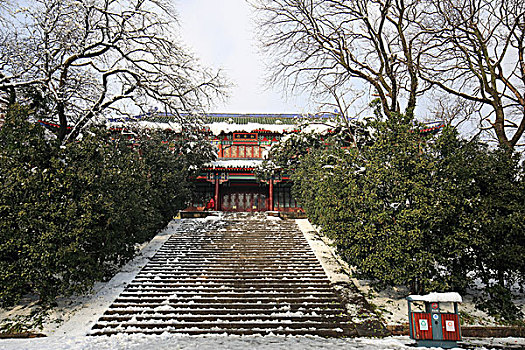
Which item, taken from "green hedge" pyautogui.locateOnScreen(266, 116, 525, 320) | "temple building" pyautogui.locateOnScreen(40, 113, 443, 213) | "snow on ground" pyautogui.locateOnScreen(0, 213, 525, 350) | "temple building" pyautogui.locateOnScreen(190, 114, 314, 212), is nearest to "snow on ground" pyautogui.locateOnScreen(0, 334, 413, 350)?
"snow on ground" pyautogui.locateOnScreen(0, 213, 525, 350)

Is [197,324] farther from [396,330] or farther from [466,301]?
[466,301]

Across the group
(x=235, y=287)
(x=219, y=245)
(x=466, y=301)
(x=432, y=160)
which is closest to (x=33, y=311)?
(x=235, y=287)

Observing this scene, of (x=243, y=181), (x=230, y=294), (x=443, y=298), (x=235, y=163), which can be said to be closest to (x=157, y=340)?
(x=230, y=294)

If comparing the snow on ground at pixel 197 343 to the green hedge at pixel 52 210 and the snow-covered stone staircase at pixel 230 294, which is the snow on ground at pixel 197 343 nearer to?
the snow-covered stone staircase at pixel 230 294

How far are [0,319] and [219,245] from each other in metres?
6.04

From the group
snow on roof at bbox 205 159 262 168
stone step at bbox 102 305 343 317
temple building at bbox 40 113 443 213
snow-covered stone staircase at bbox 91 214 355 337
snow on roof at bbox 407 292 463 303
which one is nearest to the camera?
snow on roof at bbox 407 292 463 303

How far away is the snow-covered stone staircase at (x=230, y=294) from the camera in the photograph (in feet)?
19.4

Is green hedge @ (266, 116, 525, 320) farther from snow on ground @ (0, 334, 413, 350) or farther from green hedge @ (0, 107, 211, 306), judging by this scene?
green hedge @ (0, 107, 211, 306)

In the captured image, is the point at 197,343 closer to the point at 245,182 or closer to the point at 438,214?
the point at 438,214

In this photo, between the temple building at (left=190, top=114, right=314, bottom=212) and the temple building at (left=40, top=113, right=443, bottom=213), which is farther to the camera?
the temple building at (left=190, top=114, right=314, bottom=212)

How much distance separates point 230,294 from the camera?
7234 mm

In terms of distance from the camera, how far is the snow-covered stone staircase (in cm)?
590

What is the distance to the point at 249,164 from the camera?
1939cm

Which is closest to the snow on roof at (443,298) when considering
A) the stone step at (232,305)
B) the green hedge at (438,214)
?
the green hedge at (438,214)
